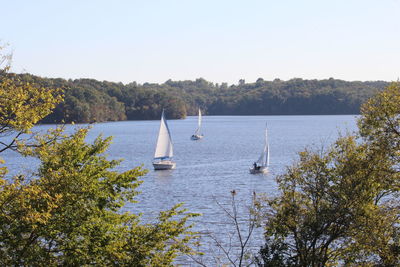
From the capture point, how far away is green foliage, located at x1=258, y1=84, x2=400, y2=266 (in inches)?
805

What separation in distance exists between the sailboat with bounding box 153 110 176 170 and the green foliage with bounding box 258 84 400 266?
5721cm

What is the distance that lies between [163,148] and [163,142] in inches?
40.7

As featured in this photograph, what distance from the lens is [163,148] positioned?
273ft

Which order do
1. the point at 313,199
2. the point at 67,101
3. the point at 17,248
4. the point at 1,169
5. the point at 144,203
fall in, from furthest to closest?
the point at 67,101 < the point at 144,203 < the point at 313,199 < the point at 17,248 < the point at 1,169

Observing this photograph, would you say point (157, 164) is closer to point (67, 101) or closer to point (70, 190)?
point (70, 190)

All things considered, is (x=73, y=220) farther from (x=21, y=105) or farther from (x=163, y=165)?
(x=163, y=165)

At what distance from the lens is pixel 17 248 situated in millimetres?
17688

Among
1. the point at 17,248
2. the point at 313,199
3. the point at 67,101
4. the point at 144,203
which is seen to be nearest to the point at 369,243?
the point at 313,199

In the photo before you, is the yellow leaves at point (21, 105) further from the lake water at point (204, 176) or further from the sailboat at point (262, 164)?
the sailboat at point (262, 164)

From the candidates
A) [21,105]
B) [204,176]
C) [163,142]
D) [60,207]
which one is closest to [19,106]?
[21,105]

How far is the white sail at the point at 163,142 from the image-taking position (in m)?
82.2

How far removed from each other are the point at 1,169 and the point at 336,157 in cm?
1311

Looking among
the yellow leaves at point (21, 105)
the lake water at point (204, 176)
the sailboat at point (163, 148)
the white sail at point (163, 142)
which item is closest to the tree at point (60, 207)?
the yellow leaves at point (21, 105)

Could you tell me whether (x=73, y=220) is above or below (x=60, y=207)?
below
